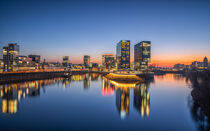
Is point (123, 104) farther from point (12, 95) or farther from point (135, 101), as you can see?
point (12, 95)

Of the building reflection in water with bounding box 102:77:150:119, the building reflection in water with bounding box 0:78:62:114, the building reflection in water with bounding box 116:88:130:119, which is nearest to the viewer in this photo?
the building reflection in water with bounding box 116:88:130:119

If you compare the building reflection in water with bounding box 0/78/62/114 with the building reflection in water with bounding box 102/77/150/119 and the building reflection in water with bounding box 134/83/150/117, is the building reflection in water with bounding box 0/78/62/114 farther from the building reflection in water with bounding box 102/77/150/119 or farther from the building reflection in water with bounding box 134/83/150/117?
the building reflection in water with bounding box 134/83/150/117

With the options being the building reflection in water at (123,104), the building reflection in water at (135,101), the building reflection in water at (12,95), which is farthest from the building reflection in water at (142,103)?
the building reflection in water at (12,95)

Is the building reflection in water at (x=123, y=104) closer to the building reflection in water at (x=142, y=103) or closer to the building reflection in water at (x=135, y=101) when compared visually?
the building reflection in water at (x=135, y=101)

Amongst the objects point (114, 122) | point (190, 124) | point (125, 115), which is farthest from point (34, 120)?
point (190, 124)

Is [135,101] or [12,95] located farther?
[12,95]

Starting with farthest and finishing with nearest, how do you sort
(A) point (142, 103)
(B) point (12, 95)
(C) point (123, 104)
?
(B) point (12, 95)
(A) point (142, 103)
(C) point (123, 104)

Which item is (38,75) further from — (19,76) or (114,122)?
(114,122)

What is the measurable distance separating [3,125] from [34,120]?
5.25 meters

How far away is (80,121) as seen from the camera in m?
28.5

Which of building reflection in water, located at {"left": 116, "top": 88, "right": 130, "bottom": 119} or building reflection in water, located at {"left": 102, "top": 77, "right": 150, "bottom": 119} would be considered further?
building reflection in water, located at {"left": 102, "top": 77, "right": 150, "bottom": 119}

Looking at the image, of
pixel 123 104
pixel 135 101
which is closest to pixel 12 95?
pixel 123 104

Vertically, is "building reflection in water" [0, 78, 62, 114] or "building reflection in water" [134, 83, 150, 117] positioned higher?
"building reflection in water" [0, 78, 62, 114]

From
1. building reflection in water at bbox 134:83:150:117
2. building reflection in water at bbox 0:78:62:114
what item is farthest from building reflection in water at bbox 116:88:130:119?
building reflection in water at bbox 0:78:62:114
